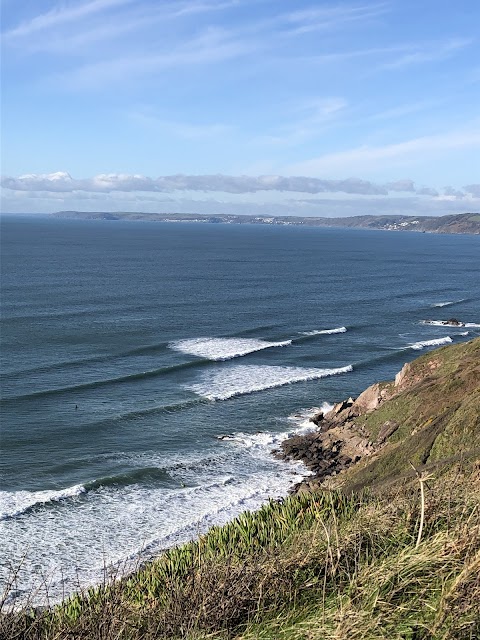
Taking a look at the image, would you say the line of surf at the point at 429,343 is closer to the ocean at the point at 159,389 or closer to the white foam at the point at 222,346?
the ocean at the point at 159,389

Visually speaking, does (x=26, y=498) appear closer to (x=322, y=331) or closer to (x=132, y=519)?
(x=132, y=519)

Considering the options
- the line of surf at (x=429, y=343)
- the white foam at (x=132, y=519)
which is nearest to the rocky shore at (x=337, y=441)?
the white foam at (x=132, y=519)

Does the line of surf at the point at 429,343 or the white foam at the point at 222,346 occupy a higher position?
the white foam at the point at 222,346

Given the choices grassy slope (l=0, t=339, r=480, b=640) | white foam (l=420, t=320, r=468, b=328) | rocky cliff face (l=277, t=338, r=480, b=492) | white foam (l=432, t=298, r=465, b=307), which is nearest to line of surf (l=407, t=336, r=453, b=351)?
white foam (l=420, t=320, r=468, b=328)

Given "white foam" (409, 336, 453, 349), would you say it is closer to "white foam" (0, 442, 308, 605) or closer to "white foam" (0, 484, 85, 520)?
"white foam" (0, 442, 308, 605)

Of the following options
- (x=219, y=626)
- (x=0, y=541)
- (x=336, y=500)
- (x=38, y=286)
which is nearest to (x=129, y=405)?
(x=0, y=541)

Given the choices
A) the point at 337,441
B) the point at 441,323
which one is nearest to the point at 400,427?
the point at 337,441
